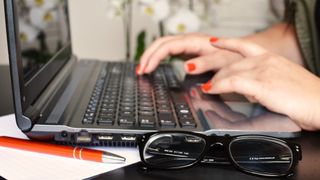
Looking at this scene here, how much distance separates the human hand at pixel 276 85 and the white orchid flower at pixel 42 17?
25 cm

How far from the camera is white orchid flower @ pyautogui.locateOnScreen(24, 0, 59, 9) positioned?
52 centimetres

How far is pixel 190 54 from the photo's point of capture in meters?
0.76

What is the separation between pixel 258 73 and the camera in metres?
0.51

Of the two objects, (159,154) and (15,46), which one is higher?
(15,46)

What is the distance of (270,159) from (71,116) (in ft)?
0.69

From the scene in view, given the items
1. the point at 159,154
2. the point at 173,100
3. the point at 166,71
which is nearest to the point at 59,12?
the point at 166,71

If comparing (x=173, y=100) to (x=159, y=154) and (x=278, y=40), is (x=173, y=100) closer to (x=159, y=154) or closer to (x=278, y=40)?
(x=159, y=154)

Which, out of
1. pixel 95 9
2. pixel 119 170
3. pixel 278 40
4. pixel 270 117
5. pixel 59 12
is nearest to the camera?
pixel 119 170

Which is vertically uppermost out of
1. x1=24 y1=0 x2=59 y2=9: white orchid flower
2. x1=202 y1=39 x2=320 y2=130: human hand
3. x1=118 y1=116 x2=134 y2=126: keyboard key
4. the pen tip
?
x1=24 y1=0 x2=59 y2=9: white orchid flower

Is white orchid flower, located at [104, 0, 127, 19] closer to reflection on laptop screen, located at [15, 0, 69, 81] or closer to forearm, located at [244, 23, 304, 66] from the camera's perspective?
reflection on laptop screen, located at [15, 0, 69, 81]

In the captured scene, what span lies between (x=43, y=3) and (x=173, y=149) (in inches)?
13.9

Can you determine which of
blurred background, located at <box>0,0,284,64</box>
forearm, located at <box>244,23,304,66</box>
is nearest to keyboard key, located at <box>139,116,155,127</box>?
forearm, located at <box>244,23,304,66</box>

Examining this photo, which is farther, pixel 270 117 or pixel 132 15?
pixel 132 15

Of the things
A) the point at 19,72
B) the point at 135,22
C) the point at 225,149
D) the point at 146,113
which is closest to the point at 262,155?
the point at 225,149
